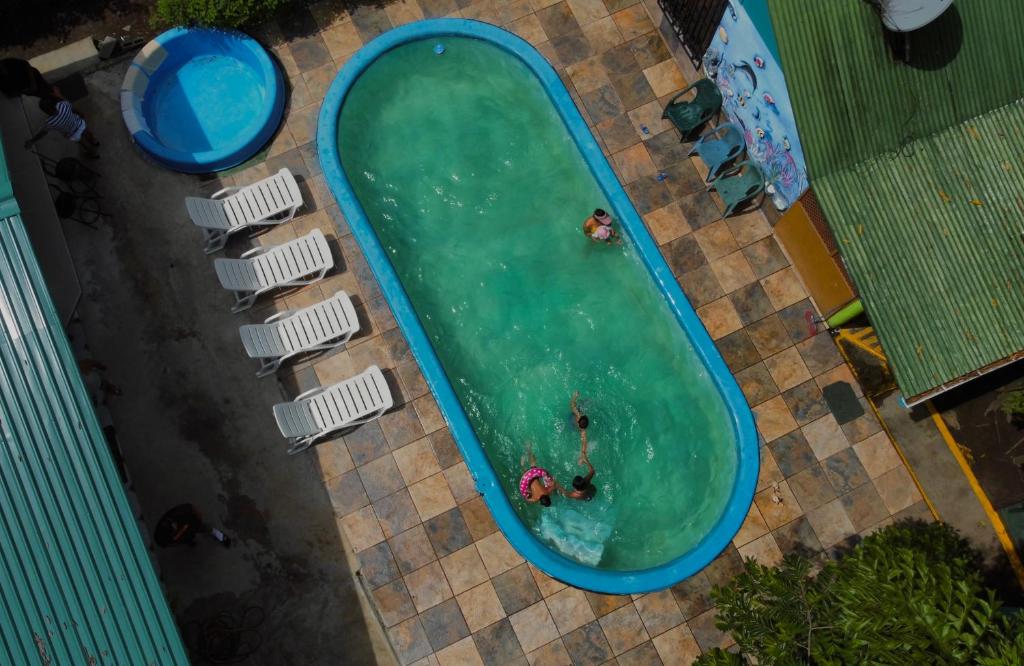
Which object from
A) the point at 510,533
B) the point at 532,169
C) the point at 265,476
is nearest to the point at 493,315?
the point at 532,169

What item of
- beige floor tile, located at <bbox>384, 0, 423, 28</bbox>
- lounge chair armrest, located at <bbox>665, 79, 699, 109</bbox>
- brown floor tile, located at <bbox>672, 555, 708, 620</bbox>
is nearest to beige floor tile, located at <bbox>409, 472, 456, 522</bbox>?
brown floor tile, located at <bbox>672, 555, 708, 620</bbox>

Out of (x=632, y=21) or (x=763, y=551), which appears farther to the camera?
(x=632, y=21)

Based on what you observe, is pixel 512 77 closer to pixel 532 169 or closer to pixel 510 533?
pixel 532 169

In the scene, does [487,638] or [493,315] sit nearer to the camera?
[487,638]

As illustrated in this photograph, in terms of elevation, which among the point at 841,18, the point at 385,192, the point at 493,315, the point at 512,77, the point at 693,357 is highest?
the point at 512,77

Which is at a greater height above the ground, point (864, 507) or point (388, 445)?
point (388, 445)

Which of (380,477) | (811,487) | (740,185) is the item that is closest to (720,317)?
(740,185)

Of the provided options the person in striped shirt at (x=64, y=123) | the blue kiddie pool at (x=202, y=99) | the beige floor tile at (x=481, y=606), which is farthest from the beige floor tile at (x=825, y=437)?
the person in striped shirt at (x=64, y=123)

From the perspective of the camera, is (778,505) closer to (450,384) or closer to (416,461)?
(450,384)
